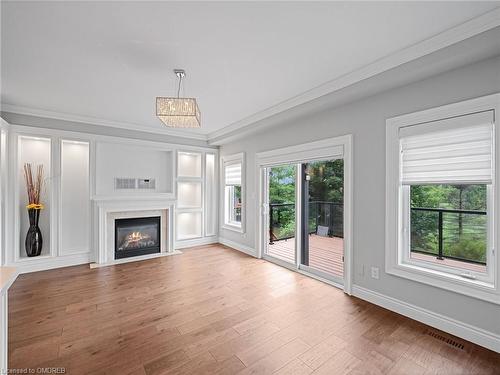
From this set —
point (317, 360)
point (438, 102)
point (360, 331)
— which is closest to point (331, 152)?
point (438, 102)

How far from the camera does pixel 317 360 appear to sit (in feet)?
6.14

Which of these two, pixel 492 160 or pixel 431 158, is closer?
pixel 492 160

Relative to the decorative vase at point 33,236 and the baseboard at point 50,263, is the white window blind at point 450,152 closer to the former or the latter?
the baseboard at point 50,263

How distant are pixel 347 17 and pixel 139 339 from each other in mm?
3295

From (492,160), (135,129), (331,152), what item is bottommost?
(492,160)

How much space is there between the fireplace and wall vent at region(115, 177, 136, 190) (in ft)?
2.21

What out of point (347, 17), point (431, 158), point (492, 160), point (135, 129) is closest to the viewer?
point (347, 17)

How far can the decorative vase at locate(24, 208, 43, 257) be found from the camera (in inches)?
153

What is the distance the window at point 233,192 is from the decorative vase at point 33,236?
3.51 m

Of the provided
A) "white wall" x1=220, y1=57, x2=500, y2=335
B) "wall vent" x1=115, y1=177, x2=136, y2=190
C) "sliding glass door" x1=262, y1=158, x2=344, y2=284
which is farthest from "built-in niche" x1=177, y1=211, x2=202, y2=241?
"white wall" x1=220, y1=57, x2=500, y2=335

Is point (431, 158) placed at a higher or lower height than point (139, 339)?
higher

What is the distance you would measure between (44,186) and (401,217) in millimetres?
5594

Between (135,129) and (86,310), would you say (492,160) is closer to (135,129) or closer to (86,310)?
(86,310)

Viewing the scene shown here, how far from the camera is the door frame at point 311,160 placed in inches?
120
